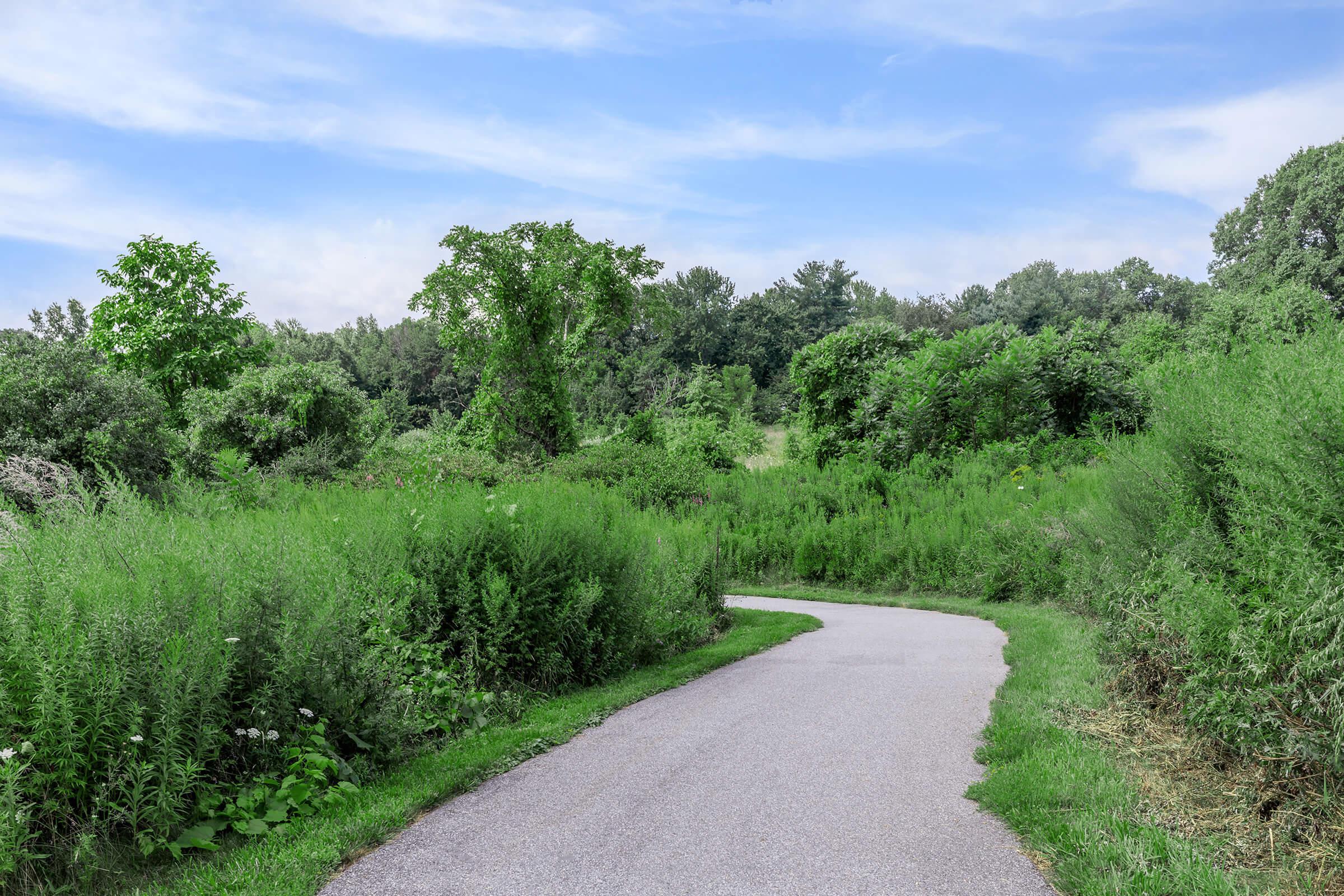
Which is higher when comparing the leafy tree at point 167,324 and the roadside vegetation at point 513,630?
the leafy tree at point 167,324

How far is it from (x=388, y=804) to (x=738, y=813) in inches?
77.1

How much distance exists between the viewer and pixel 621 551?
322 inches

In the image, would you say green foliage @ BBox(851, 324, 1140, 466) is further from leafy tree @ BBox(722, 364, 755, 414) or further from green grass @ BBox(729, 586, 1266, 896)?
leafy tree @ BBox(722, 364, 755, 414)

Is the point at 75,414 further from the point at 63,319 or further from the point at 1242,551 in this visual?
the point at 63,319

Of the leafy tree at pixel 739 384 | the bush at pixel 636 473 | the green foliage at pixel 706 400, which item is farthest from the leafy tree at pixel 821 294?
the bush at pixel 636 473

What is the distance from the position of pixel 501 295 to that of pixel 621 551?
763 inches

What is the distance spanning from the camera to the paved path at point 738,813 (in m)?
3.70

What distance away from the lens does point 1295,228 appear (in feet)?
127

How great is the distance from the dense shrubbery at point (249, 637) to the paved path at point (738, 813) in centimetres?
97

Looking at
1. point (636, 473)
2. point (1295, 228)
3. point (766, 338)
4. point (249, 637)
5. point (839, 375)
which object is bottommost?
point (636, 473)

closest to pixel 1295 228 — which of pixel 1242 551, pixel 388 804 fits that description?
pixel 1242 551

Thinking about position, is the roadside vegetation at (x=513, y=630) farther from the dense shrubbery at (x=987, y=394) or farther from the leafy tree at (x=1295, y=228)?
the leafy tree at (x=1295, y=228)

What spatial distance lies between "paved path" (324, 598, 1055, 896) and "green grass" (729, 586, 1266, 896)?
0.16 m

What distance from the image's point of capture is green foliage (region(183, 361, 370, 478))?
18.7 m
